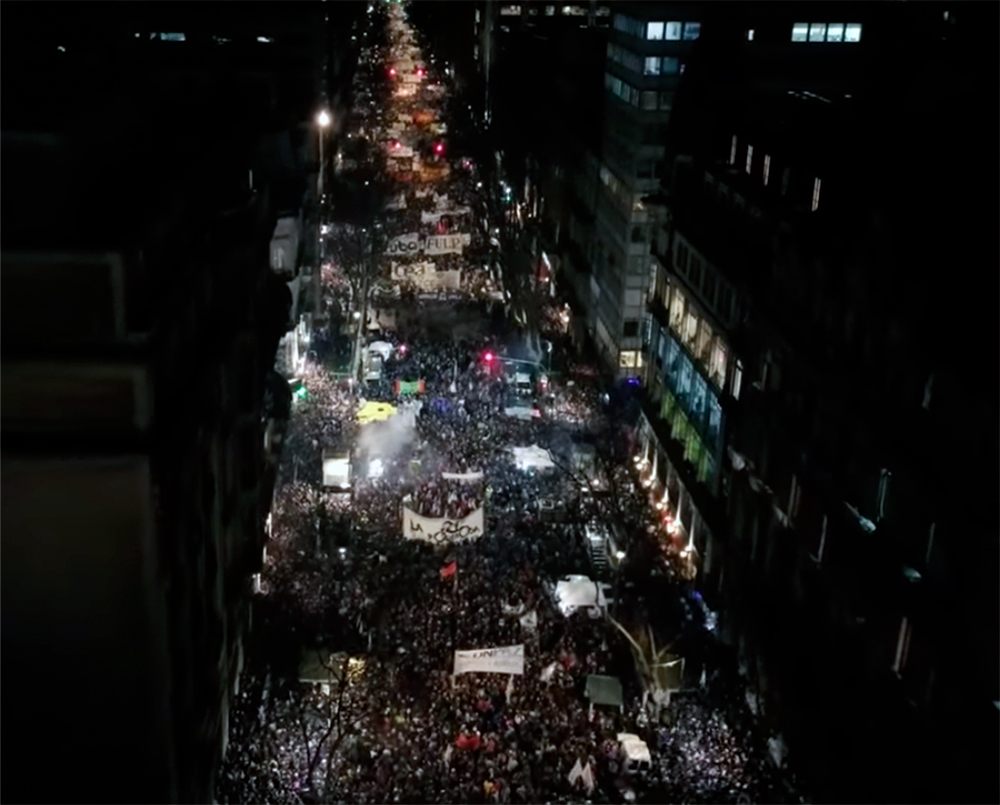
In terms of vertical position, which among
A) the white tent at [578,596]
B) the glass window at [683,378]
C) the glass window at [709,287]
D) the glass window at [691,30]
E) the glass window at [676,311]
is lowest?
the white tent at [578,596]

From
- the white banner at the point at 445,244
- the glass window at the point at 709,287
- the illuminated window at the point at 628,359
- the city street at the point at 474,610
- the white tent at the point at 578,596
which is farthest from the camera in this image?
the white banner at the point at 445,244

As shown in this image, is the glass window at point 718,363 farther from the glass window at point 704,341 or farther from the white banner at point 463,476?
the white banner at point 463,476

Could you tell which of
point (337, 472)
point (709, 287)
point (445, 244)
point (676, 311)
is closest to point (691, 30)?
point (676, 311)

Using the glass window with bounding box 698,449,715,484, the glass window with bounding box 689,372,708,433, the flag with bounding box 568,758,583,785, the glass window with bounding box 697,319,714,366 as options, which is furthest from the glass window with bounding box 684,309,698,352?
the flag with bounding box 568,758,583,785

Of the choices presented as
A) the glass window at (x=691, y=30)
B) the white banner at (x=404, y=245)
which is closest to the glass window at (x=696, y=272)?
the glass window at (x=691, y=30)

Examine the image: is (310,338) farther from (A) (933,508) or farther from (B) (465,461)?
(A) (933,508)

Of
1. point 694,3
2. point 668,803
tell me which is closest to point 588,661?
point 668,803

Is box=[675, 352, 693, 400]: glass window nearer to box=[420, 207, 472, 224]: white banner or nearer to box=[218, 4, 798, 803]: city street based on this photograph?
box=[218, 4, 798, 803]: city street
